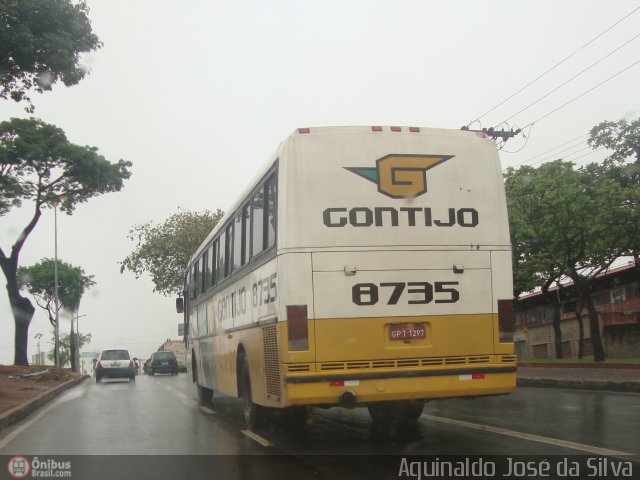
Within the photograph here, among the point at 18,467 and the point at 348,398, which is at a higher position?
the point at 348,398

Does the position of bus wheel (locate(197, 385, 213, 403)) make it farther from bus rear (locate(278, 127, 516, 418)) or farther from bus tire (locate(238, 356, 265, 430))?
bus rear (locate(278, 127, 516, 418))

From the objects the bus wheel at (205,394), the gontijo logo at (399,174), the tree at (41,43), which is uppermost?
the tree at (41,43)

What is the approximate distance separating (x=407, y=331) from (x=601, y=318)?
3485 centimetres

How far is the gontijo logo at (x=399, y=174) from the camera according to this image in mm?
7859

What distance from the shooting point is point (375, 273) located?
25.2 ft

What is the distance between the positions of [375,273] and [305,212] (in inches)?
39.5

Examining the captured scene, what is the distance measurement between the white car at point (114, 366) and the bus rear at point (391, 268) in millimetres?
25757

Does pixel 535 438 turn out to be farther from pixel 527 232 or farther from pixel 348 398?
pixel 527 232

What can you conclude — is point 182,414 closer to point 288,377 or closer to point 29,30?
point 288,377

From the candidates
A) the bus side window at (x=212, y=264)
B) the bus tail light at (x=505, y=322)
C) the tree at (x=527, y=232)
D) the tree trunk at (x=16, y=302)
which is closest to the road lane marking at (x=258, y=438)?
the bus tail light at (x=505, y=322)

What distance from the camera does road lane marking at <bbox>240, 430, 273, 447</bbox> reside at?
29.0ft

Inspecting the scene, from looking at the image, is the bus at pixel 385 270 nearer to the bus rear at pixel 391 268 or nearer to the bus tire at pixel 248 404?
the bus rear at pixel 391 268

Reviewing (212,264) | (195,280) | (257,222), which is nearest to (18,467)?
(257,222)

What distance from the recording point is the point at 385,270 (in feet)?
25.3
